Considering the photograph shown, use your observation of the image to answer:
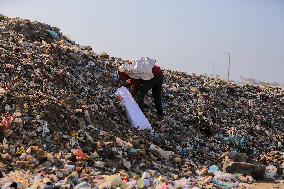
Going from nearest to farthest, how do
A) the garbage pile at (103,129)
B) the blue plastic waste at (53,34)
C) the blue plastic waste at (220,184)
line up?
the garbage pile at (103,129) → the blue plastic waste at (220,184) → the blue plastic waste at (53,34)

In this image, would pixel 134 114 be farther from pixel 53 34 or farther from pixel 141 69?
pixel 53 34

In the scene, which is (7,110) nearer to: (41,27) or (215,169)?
(215,169)

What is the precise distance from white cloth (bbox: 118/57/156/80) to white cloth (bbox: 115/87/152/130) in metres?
0.46

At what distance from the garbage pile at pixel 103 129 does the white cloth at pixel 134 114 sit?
161 mm

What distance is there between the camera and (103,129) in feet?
26.4

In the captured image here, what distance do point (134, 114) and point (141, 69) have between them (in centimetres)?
95

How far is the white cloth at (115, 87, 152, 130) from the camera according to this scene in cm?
879

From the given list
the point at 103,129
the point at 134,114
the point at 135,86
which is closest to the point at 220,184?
the point at 103,129

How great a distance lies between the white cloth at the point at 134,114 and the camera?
8789mm

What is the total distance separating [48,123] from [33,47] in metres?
3.82

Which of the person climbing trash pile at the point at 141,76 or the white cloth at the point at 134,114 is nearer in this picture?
the white cloth at the point at 134,114

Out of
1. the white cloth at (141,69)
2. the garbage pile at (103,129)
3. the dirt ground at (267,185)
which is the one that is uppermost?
the white cloth at (141,69)

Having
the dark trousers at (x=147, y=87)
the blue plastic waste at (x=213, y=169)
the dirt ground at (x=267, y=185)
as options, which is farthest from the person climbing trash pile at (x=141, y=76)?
the dirt ground at (x=267, y=185)

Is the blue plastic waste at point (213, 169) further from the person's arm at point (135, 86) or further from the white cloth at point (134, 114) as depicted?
the person's arm at point (135, 86)
